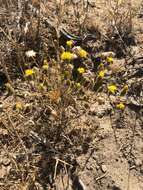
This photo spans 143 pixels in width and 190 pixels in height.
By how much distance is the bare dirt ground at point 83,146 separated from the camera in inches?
89.6

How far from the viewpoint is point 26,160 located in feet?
7.55

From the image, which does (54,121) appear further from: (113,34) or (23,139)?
(113,34)

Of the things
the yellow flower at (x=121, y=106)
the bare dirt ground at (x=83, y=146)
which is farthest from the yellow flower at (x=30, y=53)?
the yellow flower at (x=121, y=106)

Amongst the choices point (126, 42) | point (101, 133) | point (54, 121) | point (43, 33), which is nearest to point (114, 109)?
point (101, 133)

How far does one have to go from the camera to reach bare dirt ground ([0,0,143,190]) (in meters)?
2.28

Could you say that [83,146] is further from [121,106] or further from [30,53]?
[30,53]

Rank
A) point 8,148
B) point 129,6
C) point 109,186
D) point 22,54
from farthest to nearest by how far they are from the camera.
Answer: point 129,6 < point 22,54 < point 8,148 < point 109,186

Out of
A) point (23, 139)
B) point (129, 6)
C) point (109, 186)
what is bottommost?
point (109, 186)

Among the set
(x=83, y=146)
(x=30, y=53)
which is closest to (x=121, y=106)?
(x=83, y=146)

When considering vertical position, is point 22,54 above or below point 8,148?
above

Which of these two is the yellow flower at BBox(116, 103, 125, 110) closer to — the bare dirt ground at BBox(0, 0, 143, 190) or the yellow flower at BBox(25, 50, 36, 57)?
the bare dirt ground at BBox(0, 0, 143, 190)

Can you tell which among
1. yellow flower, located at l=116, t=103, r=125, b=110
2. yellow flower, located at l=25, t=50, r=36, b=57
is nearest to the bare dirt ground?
yellow flower, located at l=116, t=103, r=125, b=110

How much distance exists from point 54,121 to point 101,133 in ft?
0.94

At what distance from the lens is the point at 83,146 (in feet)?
7.84
